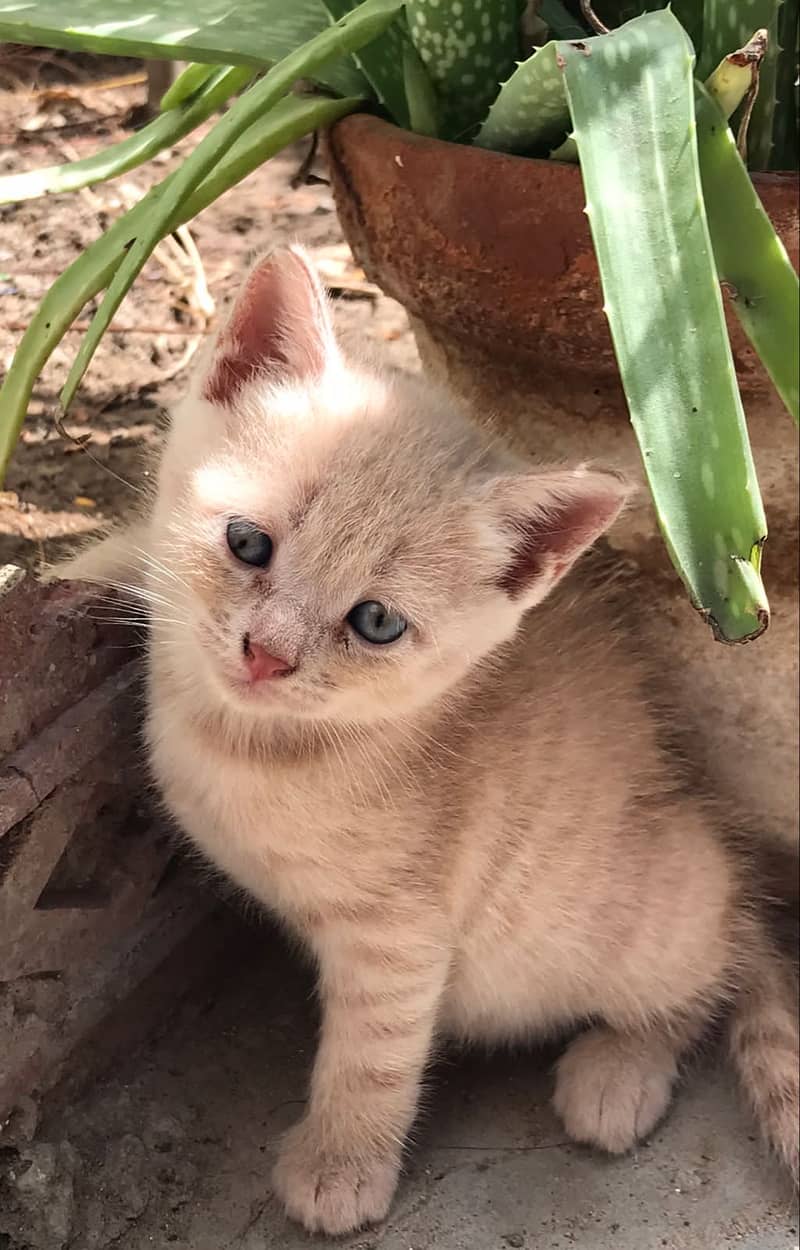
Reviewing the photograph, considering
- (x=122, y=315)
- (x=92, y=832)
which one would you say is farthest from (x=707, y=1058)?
(x=122, y=315)

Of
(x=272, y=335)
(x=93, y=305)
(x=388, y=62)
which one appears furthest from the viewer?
(x=93, y=305)

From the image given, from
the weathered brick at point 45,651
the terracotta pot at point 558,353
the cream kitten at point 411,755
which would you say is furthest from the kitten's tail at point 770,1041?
the weathered brick at point 45,651

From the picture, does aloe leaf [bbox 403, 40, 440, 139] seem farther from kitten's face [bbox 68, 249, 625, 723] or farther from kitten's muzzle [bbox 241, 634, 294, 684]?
kitten's muzzle [bbox 241, 634, 294, 684]

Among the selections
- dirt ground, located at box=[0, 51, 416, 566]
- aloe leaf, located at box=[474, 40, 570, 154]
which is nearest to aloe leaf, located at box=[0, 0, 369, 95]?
aloe leaf, located at box=[474, 40, 570, 154]

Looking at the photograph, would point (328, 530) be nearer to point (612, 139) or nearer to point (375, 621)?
point (375, 621)

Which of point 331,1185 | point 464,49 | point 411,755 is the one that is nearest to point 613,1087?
point 331,1185

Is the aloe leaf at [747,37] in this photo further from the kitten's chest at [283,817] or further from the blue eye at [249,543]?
the kitten's chest at [283,817]

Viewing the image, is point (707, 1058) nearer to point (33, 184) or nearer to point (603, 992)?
point (603, 992)

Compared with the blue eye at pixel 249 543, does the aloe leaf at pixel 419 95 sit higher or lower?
higher
